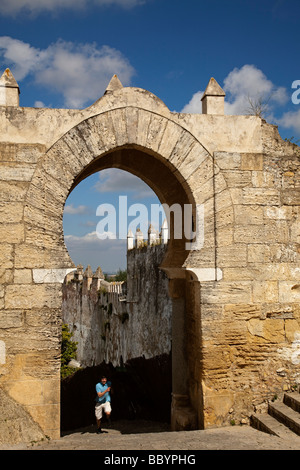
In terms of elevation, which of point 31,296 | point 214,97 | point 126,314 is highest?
point 214,97

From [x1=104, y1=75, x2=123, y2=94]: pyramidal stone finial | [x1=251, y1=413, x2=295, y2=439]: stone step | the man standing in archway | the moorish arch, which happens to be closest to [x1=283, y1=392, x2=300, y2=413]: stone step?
the moorish arch

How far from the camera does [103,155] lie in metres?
5.57

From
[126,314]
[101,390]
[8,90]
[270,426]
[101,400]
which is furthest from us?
[126,314]

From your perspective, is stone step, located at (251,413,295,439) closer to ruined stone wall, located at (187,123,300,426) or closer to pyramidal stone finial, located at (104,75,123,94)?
ruined stone wall, located at (187,123,300,426)

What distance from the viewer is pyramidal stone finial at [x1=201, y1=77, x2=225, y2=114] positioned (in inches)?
226

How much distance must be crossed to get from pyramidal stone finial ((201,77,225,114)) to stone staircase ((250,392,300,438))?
376cm

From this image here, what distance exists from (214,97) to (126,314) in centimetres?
1032

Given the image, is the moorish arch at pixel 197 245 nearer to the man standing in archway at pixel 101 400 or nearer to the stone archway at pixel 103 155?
the stone archway at pixel 103 155

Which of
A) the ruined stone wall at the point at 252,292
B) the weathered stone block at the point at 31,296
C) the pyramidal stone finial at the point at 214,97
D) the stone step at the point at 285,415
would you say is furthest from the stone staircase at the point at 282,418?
the pyramidal stone finial at the point at 214,97

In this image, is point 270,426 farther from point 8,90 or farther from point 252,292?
point 8,90

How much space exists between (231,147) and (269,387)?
10.2 feet

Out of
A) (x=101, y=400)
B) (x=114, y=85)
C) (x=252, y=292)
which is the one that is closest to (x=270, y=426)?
(x=252, y=292)

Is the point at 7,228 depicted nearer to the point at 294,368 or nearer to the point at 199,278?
the point at 199,278
